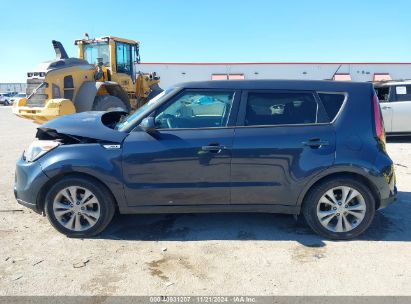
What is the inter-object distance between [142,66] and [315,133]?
30.4 metres

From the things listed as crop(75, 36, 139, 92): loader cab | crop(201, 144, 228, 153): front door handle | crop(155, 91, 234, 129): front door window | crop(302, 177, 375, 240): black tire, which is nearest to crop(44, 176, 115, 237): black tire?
crop(155, 91, 234, 129): front door window

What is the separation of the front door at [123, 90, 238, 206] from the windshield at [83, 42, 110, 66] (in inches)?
363

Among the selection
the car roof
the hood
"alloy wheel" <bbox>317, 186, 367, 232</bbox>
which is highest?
the car roof

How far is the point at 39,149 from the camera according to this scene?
4.05m

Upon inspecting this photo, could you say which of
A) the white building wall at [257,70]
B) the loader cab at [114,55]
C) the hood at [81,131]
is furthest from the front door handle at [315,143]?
the white building wall at [257,70]

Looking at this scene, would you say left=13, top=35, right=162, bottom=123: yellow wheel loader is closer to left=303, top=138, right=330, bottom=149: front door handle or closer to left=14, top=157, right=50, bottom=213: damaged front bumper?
left=14, top=157, right=50, bottom=213: damaged front bumper

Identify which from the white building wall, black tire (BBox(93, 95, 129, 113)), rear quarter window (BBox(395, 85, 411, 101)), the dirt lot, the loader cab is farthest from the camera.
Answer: the white building wall

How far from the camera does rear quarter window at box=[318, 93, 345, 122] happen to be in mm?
3979

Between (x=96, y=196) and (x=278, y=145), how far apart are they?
6.77 feet

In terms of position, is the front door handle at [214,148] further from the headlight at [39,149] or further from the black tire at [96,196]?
the headlight at [39,149]

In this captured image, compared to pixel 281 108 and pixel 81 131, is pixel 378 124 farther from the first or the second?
pixel 81 131

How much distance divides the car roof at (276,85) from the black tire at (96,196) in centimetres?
146

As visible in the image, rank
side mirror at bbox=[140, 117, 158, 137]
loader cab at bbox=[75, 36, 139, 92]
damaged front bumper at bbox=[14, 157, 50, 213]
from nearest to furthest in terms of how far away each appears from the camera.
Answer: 1. side mirror at bbox=[140, 117, 158, 137]
2. damaged front bumper at bbox=[14, 157, 50, 213]
3. loader cab at bbox=[75, 36, 139, 92]

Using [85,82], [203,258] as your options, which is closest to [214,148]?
[203,258]
